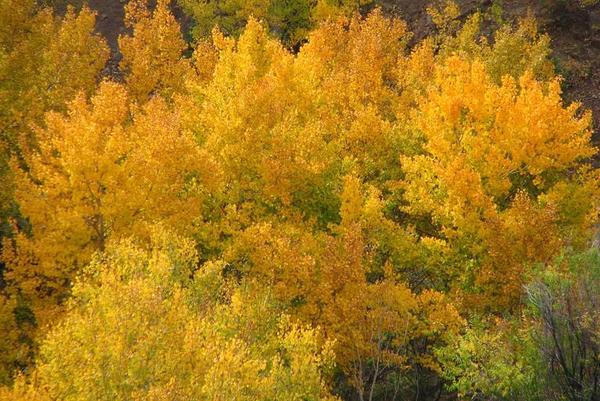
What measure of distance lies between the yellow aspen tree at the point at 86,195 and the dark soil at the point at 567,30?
31.4m

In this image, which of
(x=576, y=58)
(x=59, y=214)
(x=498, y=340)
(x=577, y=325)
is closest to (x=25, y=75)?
(x=59, y=214)

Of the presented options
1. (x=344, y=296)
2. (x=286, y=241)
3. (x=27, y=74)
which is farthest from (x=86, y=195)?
(x=344, y=296)

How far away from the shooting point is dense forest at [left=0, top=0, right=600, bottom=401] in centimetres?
1745

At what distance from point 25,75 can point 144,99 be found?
1653cm

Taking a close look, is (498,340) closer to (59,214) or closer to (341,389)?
(341,389)

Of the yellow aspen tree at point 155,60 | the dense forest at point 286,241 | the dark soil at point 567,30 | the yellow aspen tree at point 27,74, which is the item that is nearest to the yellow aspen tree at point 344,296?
the dense forest at point 286,241

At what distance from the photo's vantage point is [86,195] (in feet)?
79.1

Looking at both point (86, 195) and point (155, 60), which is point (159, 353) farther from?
point (155, 60)

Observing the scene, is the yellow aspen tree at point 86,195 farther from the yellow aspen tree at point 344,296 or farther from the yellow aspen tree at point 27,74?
the yellow aspen tree at point 344,296

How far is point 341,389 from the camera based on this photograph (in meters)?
29.3

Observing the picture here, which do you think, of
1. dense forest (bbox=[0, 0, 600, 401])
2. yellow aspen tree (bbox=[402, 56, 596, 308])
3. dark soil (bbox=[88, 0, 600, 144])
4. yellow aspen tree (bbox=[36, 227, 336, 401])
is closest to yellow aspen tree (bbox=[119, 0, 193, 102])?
dense forest (bbox=[0, 0, 600, 401])

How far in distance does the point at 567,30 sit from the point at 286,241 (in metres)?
37.8

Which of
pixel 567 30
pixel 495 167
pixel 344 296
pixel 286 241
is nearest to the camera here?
pixel 344 296

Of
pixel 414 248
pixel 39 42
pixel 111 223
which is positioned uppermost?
pixel 39 42
